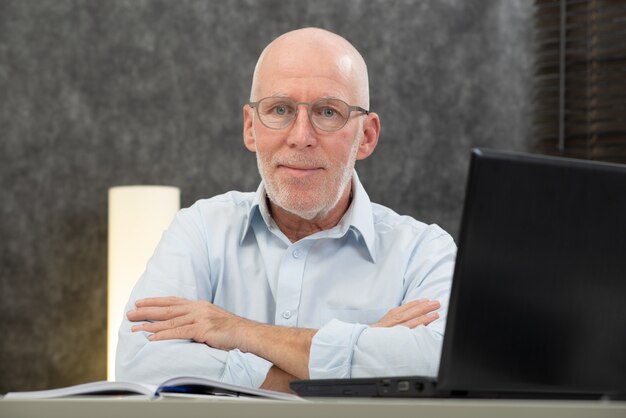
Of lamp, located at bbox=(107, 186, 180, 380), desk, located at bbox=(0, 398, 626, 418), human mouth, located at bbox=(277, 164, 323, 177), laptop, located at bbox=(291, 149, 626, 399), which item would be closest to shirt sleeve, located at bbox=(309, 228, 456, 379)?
human mouth, located at bbox=(277, 164, 323, 177)

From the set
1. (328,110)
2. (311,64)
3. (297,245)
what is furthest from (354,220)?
(311,64)

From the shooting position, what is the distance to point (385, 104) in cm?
408

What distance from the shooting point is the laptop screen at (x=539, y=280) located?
0.97 metres

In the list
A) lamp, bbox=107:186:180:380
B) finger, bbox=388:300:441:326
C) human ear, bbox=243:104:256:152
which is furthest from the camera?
lamp, bbox=107:186:180:380

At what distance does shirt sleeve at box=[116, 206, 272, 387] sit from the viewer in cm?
176

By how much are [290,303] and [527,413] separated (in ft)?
3.98

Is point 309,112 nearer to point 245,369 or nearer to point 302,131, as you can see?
point 302,131

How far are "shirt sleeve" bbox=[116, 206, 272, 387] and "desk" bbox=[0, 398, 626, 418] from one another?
3.09ft

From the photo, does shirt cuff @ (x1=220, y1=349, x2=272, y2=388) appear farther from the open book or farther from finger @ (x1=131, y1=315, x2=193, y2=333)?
the open book

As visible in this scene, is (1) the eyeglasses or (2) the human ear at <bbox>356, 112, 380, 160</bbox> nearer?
(1) the eyeglasses

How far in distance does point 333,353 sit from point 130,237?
189cm

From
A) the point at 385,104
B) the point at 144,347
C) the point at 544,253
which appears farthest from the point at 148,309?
the point at 385,104

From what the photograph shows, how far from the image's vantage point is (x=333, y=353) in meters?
1.72

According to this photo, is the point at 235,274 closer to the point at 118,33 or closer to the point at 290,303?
the point at 290,303
